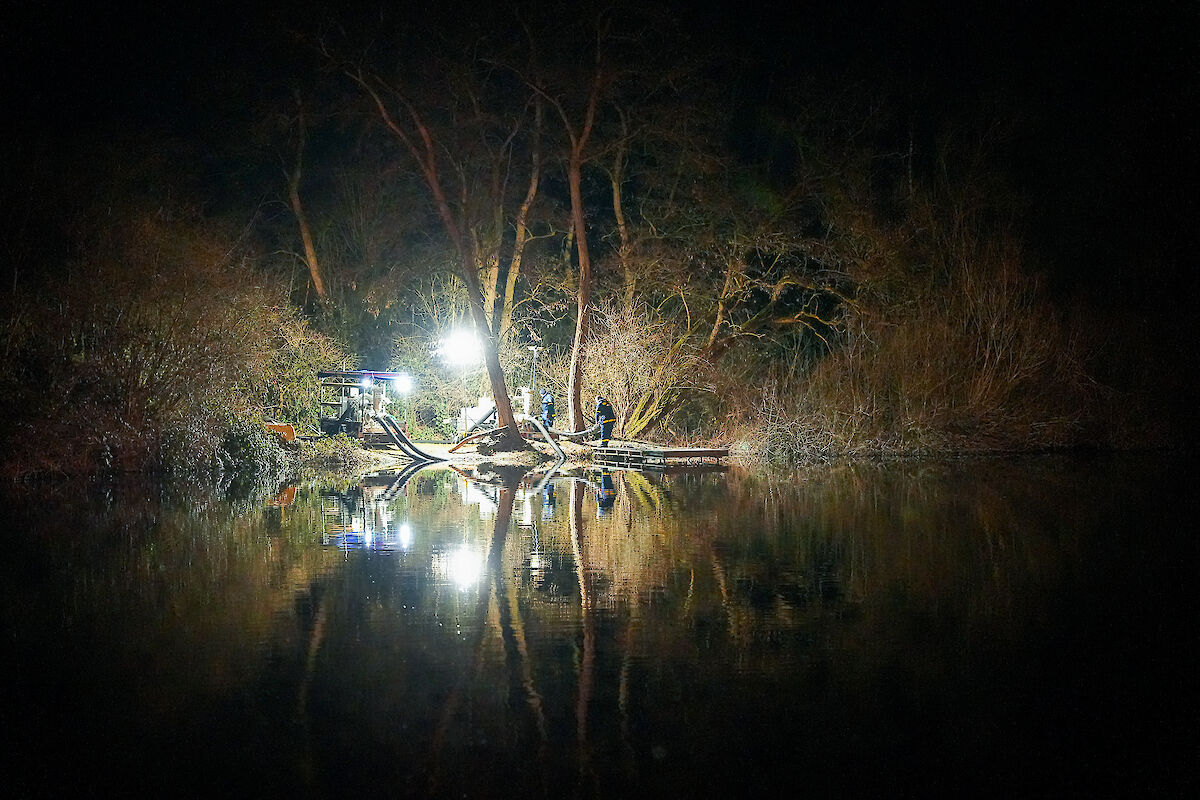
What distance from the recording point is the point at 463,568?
1198 centimetres

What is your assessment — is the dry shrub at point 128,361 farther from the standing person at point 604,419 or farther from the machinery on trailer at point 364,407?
the standing person at point 604,419

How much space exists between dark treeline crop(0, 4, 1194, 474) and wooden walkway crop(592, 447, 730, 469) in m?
1.24

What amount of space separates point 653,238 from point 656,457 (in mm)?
7196

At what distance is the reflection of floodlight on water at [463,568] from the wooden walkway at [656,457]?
44.8 ft

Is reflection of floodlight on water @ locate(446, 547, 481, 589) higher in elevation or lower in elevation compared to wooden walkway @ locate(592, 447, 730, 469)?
lower

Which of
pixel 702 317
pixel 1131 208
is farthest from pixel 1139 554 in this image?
pixel 1131 208

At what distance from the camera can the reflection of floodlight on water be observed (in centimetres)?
1121

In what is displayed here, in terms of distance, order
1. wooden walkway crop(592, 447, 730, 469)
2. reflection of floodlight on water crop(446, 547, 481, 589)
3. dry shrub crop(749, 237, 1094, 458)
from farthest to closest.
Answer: dry shrub crop(749, 237, 1094, 458)
wooden walkway crop(592, 447, 730, 469)
reflection of floodlight on water crop(446, 547, 481, 589)

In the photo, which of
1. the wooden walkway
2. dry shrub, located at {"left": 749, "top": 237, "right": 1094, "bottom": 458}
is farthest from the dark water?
dry shrub, located at {"left": 749, "top": 237, "right": 1094, "bottom": 458}

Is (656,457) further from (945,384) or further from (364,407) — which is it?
(364,407)

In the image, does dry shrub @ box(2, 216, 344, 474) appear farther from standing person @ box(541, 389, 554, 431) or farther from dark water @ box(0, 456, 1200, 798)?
dark water @ box(0, 456, 1200, 798)

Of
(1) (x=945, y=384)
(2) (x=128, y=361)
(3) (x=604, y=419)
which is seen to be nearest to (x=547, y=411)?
(3) (x=604, y=419)

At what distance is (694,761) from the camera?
627cm

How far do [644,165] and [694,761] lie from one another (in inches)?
1097
